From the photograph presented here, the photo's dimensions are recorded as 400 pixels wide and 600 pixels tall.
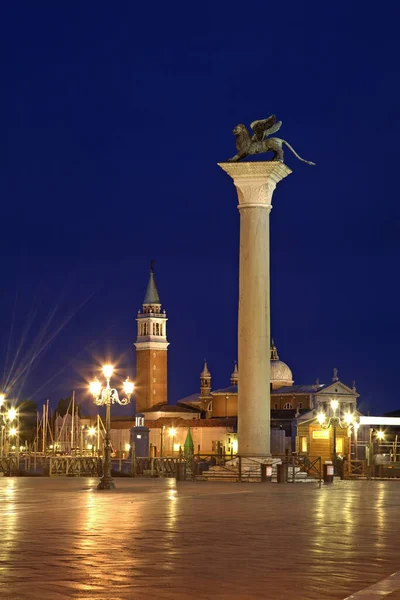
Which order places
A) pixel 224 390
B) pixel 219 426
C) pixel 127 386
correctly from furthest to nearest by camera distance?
1. pixel 224 390
2. pixel 219 426
3. pixel 127 386

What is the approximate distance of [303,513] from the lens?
67.8 feet

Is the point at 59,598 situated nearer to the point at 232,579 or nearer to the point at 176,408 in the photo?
the point at 232,579

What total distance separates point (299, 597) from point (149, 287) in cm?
14070

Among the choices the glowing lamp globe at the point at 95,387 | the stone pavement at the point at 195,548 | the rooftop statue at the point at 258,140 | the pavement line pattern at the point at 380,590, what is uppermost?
the rooftop statue at the point at 258,140

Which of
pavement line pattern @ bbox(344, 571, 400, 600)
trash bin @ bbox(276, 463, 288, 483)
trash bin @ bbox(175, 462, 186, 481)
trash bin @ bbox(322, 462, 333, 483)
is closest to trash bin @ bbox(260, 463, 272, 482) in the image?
trash bin @ bbox(276, 463, 288, 483)

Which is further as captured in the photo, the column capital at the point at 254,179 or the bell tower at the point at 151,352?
the bell tower at the point at 151,352

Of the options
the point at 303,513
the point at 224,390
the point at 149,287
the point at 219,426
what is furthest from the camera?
the point at 149,287

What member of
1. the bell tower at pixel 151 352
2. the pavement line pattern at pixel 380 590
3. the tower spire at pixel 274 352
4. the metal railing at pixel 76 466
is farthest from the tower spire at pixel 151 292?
the pavement line pattern at pixel 380 590

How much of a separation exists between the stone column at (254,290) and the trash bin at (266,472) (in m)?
1.07

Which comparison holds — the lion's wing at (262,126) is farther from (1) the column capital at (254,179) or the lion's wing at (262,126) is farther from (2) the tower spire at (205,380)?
(2) the tower spire at (205,380)

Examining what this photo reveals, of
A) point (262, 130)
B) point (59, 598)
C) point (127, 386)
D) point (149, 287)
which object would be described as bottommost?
point (59, 598)

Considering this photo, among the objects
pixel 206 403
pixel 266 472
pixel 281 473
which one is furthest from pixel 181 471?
pixel 206 403

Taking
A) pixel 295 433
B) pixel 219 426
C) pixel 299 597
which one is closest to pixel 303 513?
pixel 299 597

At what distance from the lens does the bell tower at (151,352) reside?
14212cm
